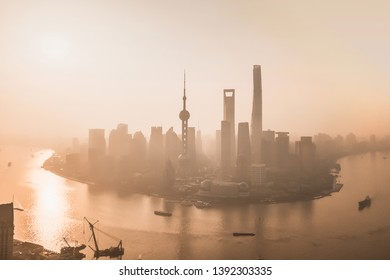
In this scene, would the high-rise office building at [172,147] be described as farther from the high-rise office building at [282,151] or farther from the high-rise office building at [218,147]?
the high-rise office building at [282,151]

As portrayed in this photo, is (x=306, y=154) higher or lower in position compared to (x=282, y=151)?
lower

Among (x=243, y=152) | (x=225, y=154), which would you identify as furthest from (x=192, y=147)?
(x=243, y=152)

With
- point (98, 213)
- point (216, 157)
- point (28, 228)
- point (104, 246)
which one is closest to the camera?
point (104, 246)

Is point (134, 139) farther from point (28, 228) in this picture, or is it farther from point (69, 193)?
point (28, 228)

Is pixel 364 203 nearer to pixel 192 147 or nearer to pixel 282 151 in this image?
pixel 282 151

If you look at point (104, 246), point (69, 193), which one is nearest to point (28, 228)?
point (104, 246)

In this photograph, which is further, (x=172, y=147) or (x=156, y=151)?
(x=156, y=151)

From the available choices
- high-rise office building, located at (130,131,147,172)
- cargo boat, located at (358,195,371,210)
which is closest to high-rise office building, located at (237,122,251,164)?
high-rise office building, located at (130,131,147,172)
